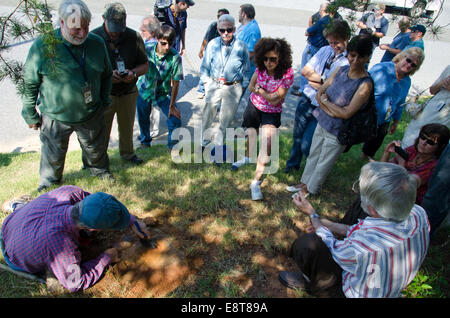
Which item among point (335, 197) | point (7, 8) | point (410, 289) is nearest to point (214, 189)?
point (335, 197)

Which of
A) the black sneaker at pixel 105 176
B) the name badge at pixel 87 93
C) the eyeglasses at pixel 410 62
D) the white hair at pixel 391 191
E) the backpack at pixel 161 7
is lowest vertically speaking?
the black sneaker at pixel 105 176

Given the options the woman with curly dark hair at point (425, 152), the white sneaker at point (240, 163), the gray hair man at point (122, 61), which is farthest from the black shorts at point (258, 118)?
the gray hair man at point (122, 61)

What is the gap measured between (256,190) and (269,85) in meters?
1.21

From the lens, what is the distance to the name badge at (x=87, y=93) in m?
2.95

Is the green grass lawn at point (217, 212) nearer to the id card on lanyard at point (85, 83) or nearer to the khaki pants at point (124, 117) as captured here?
the khaki pants at point (124, 117)

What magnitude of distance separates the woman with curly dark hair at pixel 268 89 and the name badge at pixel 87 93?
1.71 meters

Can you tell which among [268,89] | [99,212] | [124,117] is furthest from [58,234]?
[268,89]

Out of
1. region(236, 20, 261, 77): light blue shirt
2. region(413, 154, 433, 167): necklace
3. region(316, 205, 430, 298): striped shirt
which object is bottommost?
region(316, 205, 430, 298): striped shirt

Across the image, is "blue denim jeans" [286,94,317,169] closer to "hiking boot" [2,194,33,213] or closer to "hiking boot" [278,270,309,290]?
"hiking boot" [278,270,309,290]

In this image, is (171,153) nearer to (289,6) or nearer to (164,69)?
(164,69)

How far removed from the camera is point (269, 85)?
3354 mm

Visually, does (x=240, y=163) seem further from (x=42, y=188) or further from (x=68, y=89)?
(x=42, y=188)

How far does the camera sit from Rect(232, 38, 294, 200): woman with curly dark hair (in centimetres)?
321

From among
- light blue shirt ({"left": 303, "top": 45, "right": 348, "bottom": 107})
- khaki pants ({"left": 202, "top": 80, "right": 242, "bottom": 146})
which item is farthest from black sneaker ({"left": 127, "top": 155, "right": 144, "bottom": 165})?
light blue shirt ({"left": 303, "top": 45, "right": 348, "bottom": 107})
